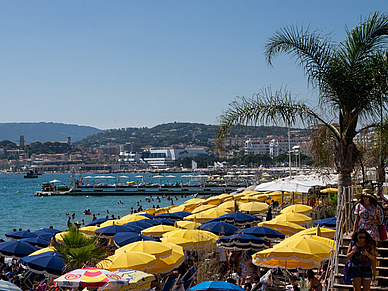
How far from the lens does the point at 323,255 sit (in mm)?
8648

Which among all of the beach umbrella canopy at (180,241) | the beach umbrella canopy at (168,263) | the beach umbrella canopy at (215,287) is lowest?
the beach umbrella canopy at (168,263)

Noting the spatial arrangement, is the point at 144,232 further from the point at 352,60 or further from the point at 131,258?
the point at 352,60

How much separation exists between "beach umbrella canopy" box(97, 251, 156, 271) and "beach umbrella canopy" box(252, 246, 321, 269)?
1.90 metres

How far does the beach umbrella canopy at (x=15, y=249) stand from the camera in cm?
1179

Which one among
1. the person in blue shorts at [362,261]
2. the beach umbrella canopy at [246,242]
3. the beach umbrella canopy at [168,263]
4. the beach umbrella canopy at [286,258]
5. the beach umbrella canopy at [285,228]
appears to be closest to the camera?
the person in blue shorts at [362,261]

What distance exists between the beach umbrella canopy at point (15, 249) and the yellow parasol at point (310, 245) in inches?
258

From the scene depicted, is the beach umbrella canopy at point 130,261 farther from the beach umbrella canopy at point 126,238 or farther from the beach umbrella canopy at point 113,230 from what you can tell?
the beach umbrella canopy at point 113,230

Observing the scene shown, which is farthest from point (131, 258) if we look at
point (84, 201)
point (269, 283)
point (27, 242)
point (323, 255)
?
point (84, 201)

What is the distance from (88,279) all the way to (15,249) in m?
6.46

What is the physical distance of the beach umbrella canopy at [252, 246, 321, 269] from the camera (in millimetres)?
8398

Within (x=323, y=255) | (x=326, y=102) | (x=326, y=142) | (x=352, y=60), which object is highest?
(x=352, y=60)

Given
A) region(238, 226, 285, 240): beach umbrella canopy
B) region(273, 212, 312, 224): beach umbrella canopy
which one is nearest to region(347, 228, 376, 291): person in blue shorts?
region(238, 226, 285, 240): beach umbrella canopy

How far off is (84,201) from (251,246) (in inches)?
2022

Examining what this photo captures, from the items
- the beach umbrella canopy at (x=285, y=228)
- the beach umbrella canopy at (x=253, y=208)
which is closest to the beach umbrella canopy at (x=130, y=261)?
the beach umbrella canopy at (x=285, y=228)
